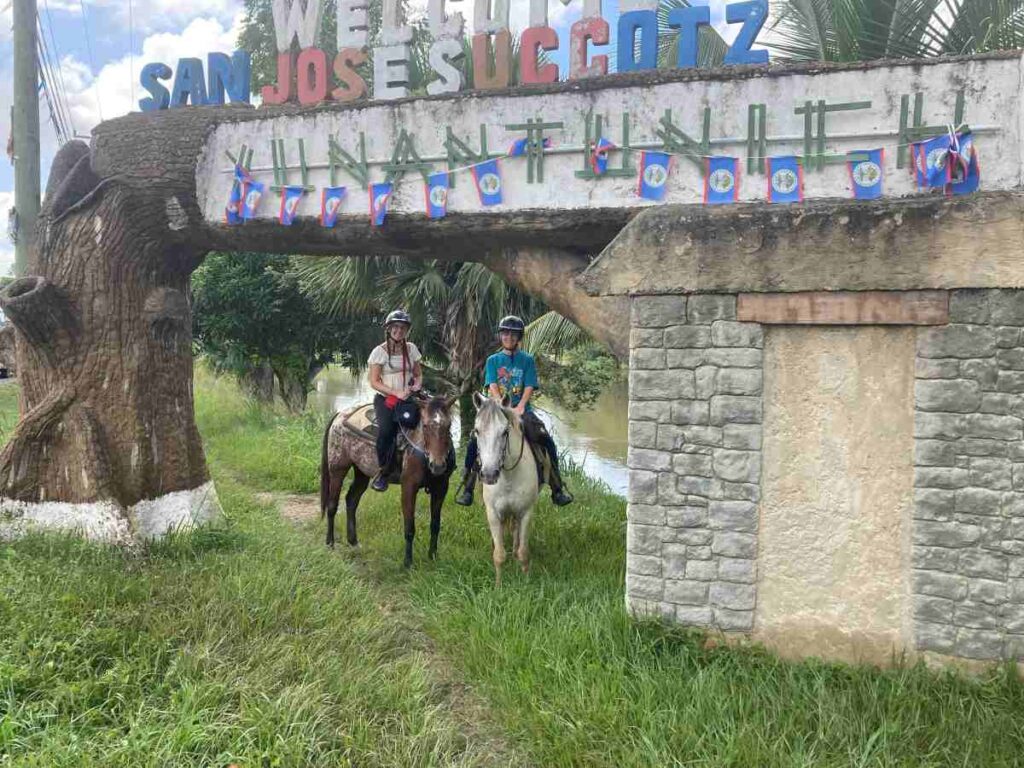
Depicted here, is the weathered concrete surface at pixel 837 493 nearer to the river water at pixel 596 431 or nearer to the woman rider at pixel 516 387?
the woman rider at pixel 516 387

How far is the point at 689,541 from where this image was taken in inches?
183

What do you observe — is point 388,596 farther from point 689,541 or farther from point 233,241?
point 233,241

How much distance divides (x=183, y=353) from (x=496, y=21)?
4.27m

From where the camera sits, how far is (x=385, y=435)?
7.22m

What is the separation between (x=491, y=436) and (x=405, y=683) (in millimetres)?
2101

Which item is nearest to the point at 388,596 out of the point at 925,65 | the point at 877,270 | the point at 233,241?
the point at 233,241

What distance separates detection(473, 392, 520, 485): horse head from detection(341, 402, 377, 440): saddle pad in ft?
6.46

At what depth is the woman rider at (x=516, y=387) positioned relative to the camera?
22.4 ft

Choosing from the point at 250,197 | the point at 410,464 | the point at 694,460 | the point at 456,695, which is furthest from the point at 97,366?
the point at 694,460

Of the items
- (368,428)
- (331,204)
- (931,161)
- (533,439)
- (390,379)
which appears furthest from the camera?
(368,428)

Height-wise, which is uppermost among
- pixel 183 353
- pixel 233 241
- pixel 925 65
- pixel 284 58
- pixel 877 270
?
pixel 284 58

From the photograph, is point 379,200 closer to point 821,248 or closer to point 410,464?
point 410,464

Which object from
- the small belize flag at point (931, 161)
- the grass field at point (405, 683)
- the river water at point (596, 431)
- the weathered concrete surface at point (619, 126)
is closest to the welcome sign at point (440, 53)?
the weathered concrete surface at point (619, 126)

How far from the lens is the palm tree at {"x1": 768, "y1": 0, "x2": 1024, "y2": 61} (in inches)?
281
